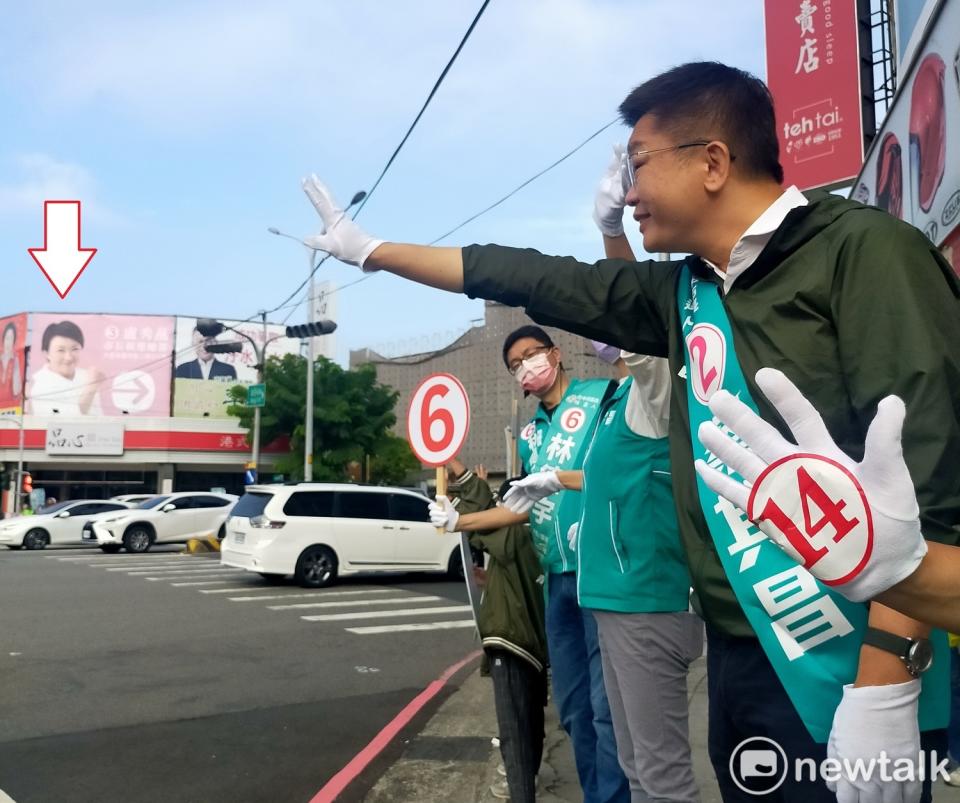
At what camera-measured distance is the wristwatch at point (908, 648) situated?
4.28ft

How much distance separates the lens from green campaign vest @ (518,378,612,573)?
339 centimetres

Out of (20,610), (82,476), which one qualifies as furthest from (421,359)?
(20,610)

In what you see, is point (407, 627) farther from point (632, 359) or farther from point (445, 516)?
point (632, 359)

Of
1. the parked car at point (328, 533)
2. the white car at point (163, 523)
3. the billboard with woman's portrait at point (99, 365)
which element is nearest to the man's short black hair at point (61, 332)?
the billboard with woman's portrait at point (99, 365)

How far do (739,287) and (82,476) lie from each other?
1906 inches

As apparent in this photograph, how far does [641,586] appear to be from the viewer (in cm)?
268

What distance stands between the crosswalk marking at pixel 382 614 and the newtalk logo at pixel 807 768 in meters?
9.00

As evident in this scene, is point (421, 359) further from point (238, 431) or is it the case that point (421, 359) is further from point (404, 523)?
point (404, 523)

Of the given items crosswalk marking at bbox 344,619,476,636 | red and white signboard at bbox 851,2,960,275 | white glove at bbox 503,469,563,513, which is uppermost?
red and white signboard at bbox 851,2,960,275

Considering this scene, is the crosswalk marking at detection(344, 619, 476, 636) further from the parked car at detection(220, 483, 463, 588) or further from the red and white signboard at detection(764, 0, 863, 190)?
the red and white signboard at detection(764, 0, 863, 190)

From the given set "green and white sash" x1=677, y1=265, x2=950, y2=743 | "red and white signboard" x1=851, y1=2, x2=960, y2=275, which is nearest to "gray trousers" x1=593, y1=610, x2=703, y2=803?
"green and white sash" x1=677, y1=265, x2=950, y2=743

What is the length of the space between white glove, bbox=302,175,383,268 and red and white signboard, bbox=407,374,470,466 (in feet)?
7.29

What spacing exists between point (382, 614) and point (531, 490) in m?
7.87

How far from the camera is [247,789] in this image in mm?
4480
